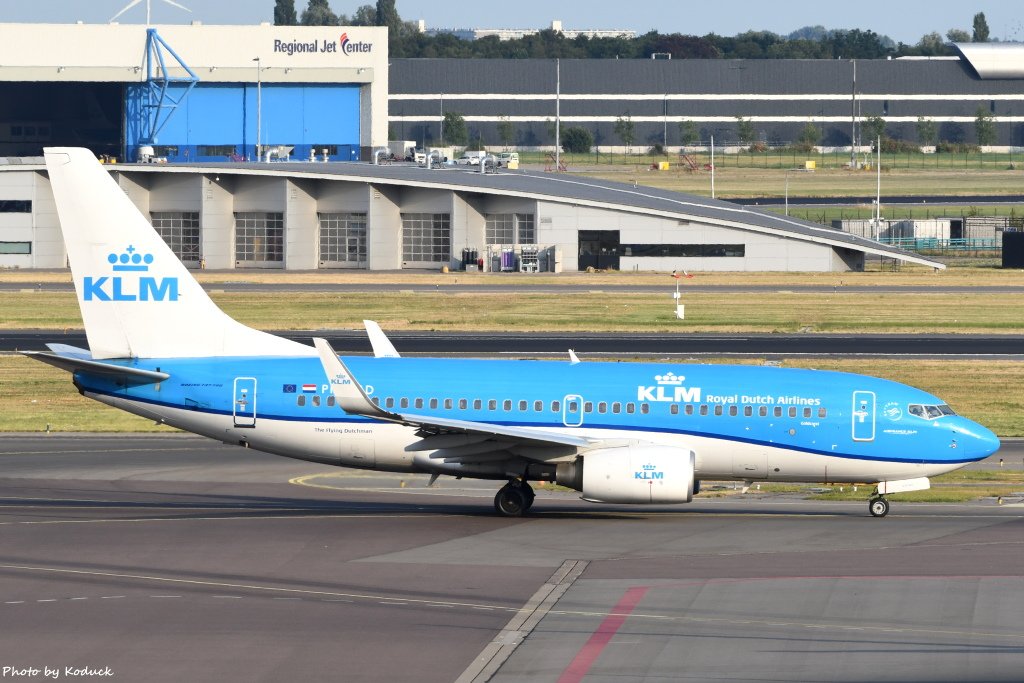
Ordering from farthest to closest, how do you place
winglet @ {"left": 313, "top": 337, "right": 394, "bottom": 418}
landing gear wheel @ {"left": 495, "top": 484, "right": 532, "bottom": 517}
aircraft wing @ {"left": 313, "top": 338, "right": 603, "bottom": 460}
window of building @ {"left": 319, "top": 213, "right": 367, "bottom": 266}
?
window of building @ {"left": 319, "top": 213, "right": 367, "bottom": 266} → landing gear wheel @ {"left": 495, "top": 484, "right": 532, "bottom": 517} → aircraft wing @ {"left": 313, "top": 338, "right": 603, "bottom": 460} → winglet @ {"left": 313, "top": 337, "right": 394, "bottom": 418}

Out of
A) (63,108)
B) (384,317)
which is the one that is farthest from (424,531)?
(63,108)

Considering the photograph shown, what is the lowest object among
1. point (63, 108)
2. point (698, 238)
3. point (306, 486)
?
point (306, 486)

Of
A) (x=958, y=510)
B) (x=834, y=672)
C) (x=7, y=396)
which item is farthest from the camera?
(x=7, y=396)

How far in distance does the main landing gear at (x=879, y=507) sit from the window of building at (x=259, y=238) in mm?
80548

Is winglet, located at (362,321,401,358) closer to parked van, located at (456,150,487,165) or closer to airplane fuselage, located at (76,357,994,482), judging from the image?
airplane fuselage, located at (76,357,994,482)

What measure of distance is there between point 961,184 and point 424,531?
165m

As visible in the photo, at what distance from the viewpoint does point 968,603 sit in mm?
25969

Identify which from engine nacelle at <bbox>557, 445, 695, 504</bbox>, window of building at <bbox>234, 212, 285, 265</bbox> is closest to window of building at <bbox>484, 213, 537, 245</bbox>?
window of building at <bbox>234, 212, 285, 265</bbox>

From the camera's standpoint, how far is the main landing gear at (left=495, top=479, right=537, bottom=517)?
35094 millimetres

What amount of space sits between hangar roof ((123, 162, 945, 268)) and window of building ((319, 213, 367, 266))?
370 cm

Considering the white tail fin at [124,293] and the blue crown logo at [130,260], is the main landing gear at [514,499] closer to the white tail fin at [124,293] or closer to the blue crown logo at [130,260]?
the white tail fin at [124,293]

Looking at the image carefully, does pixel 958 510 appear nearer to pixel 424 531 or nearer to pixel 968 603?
pixel 968 603

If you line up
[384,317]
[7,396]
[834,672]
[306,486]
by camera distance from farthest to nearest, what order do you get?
[384,317] → [7,396] → [306,486] → [834,672]

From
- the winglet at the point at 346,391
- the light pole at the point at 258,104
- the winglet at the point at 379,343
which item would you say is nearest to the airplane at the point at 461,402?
the winglet at the point at 346,391
